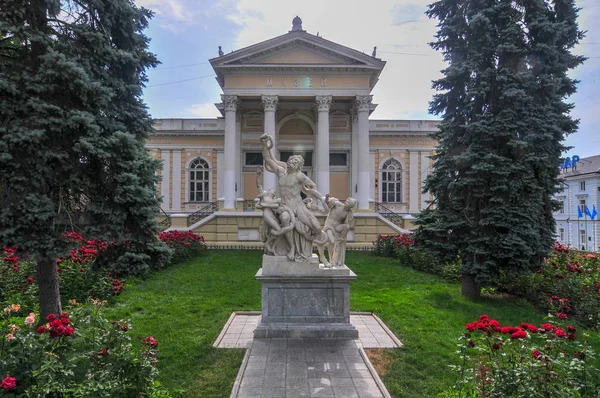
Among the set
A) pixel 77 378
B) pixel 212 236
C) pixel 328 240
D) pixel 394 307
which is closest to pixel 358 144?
pixel 212 236

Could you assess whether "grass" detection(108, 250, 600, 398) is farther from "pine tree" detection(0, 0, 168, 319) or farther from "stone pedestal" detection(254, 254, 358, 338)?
"pine tree" detection(0, 0, 168, 319)

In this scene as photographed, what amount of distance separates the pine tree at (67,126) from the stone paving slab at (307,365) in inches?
125

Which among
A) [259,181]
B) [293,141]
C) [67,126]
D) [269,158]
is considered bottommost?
[259,181]

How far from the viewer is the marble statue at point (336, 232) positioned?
6914 millimetres

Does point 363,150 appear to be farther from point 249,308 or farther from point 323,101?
point 249,308

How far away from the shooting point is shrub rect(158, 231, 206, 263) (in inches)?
601

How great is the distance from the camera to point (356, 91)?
22.1 m

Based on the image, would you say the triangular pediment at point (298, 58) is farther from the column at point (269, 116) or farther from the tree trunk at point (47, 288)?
the tree trunk at point (47, 288)

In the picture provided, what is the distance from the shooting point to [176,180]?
2783cm

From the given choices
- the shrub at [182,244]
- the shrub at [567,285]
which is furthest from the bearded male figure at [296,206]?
the shrub at [182,244]

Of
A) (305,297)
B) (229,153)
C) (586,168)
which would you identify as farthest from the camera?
(586,168)

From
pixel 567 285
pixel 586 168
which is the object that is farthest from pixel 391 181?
pixel 586 168

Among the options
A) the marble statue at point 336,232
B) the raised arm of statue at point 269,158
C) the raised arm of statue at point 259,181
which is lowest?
the marble statue at point 336,232

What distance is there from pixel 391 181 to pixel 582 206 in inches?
903
